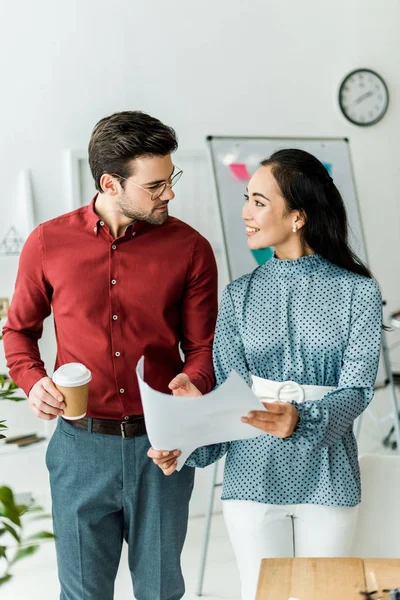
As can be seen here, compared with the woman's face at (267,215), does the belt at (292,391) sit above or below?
below

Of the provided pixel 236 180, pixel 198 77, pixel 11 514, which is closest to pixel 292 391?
pixel 11 514

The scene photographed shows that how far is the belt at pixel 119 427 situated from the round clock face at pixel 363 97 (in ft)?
8.07

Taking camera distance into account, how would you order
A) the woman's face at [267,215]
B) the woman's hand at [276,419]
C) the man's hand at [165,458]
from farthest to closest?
the woman's face at [267,215] → the man's hand at [165,458] → the woman's hand at [276,419]

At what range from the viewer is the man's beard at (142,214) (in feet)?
6.13

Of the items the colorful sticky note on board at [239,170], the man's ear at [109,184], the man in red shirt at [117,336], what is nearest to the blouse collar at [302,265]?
the man in red shirt at [117,336]

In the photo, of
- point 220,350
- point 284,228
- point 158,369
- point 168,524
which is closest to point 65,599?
point 168,524

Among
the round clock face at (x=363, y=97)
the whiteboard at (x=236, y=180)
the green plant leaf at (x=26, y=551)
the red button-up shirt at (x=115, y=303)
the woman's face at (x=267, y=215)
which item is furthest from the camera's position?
the round clock face at (x=363, y=97)

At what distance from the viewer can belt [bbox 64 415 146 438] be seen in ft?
6.07

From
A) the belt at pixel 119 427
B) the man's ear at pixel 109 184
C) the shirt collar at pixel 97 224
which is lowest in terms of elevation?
the belt at pixel 119 427

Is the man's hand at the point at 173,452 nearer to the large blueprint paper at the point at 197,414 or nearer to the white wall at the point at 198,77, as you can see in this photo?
the large blueprint paper at the point at 197,414

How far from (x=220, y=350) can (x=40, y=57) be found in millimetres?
1924

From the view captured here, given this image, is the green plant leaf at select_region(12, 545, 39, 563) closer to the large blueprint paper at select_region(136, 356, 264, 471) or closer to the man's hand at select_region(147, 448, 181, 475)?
the large blueprint paper at select_region(136, 356, 264, 471)

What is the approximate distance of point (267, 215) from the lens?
1.77 metres

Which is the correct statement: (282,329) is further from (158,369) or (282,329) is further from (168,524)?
(168,524)
